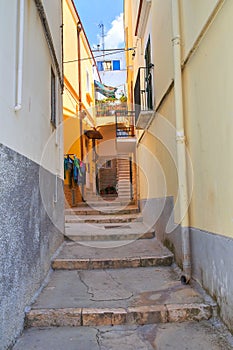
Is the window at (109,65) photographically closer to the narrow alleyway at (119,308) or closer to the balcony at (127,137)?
the balcony at (127,137)

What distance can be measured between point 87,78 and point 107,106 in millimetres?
2693

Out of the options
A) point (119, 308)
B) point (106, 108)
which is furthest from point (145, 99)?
point (106, 108)

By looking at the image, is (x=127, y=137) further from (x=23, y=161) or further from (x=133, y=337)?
(x=133, y=337)

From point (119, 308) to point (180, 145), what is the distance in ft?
8.21

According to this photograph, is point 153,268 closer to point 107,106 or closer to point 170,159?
point 170,159

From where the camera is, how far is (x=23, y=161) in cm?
355

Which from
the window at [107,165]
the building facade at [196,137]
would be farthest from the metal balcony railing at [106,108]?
the building facade at [196,137]

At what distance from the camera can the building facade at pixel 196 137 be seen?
324 cm

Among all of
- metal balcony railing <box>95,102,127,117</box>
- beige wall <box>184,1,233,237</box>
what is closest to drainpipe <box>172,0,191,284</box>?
beige wall <box>184,1,233,237</box>

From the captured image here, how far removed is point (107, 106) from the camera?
20234 millimetres

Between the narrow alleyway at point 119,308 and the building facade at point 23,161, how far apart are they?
0.89 ft

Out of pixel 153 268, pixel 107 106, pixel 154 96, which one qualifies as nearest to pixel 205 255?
pixel 153 268

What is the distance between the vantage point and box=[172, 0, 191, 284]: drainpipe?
452cm

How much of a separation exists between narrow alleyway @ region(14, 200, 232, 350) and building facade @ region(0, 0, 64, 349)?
0.27 metres
